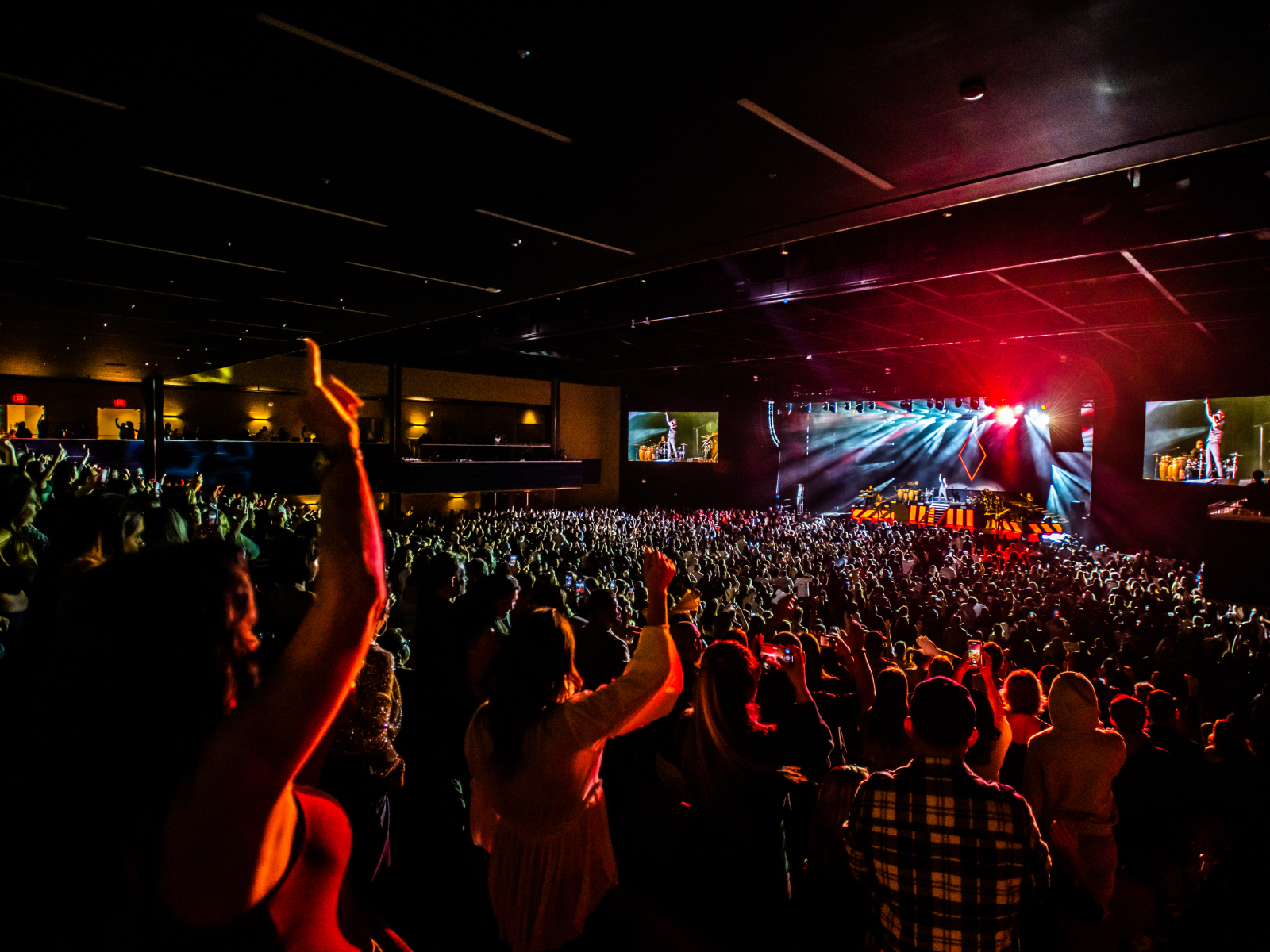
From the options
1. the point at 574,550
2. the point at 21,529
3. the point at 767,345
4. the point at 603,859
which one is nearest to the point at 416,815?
the point at 603,859

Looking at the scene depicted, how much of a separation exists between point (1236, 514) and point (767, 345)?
7.65 meters

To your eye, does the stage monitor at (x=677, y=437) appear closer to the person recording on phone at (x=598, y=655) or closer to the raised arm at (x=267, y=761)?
the person recording on phone at (x=598, y=655)

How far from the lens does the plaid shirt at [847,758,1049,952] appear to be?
1643 millimetres

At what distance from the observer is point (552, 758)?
1.75 m

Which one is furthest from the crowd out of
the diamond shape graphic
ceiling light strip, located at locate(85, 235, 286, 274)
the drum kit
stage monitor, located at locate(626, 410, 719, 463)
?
stage monitor, located at locate(626, 410, 719, 463)

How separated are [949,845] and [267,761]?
64.4 inches

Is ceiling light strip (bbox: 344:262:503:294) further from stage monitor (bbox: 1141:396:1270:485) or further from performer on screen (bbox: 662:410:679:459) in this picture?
performer on screen (bbox: 662:410:679:459)

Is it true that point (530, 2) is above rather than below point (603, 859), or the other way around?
above

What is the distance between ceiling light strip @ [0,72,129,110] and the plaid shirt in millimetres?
4026

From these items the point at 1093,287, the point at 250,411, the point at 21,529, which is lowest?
the point at 21,529

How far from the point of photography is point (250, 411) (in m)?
17.6

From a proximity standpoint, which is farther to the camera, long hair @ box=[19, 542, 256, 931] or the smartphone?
the smartphone

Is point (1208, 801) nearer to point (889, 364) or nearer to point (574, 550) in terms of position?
point (574, 550)

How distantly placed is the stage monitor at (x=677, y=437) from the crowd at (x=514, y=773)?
20.1m
